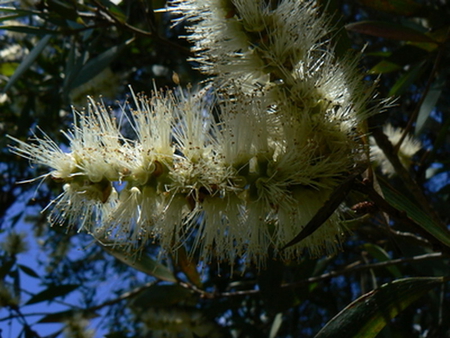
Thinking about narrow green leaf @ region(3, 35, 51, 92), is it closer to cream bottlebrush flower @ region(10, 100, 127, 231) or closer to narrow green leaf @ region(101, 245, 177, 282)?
narrow green leaf @ region(101, 245, 177, 282)

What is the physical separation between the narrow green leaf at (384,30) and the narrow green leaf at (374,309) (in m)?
0.91

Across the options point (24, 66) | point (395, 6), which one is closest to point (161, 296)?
point (24, 66)

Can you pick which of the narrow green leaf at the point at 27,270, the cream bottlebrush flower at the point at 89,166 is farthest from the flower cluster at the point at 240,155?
the narrow green leaf at the point at 27,270

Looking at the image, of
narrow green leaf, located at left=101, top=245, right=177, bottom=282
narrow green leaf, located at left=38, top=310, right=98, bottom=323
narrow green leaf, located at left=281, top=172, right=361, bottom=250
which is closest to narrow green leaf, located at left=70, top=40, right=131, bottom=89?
narrow green leaf, located at left=101, top=245, right=177, bottom=282

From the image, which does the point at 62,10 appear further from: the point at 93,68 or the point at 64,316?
the point at 64,316

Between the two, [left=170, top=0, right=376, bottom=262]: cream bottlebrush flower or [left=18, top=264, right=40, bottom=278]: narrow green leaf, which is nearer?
[left=170, top=0, right=376, bottom=262]: cream bottlebrush flower

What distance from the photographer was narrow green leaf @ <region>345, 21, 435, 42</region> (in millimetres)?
1937

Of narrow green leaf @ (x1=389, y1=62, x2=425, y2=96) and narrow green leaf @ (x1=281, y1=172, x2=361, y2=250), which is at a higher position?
narrow green leaf @ (x1=389, y1=62, x2=425, y2=96)

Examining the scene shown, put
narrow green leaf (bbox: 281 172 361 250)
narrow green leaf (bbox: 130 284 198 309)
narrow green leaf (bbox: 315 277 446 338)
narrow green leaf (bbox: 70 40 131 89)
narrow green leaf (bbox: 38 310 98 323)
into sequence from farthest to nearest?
narrow green leaf (bbox: 38 310 98 323)
narrow green leaf (bbox: 130 284 198 309)
narrow green leaf (bbox: 70 40 131 89)
narrow green leaf (bbox: 315 277 446 338)
narrow green leaf (bbox: 281 172 361 250)

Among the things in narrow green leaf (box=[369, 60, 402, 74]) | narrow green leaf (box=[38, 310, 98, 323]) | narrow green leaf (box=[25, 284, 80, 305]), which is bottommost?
narrow green leaf (box=[38, 310, 98, 323])

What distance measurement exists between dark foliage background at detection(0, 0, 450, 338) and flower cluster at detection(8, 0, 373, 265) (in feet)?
0.53

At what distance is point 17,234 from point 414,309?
3.10 meters

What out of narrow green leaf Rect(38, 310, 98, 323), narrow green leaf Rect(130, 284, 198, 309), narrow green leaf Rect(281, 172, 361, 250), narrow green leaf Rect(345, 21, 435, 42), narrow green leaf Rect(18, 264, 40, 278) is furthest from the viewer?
narrow green leaf Rect(18, 264, 40, 278)

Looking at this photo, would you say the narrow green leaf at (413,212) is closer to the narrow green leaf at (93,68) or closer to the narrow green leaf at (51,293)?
the narrow green leaf at (93,68)
